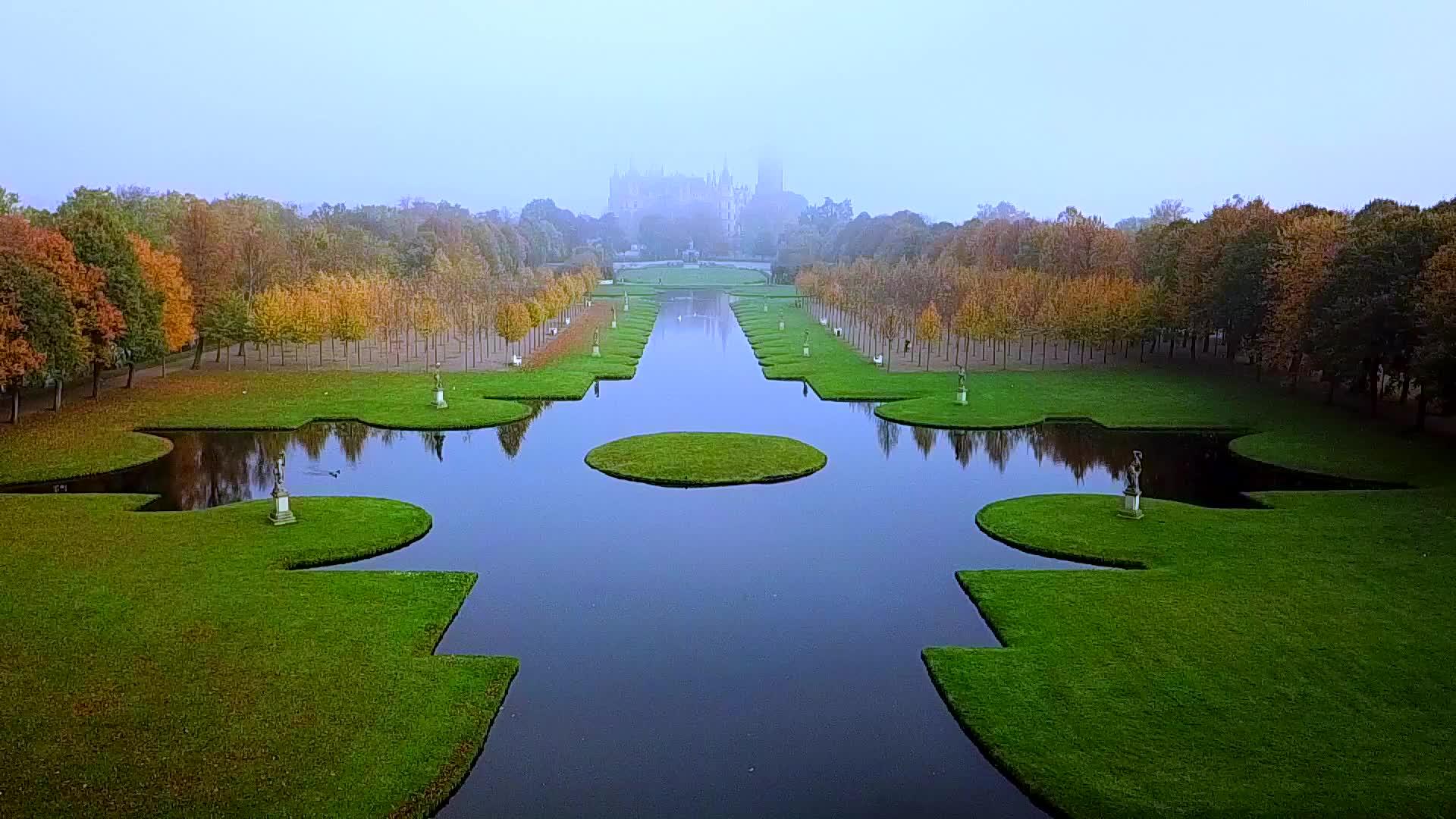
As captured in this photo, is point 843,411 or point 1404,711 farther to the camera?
point 843,411

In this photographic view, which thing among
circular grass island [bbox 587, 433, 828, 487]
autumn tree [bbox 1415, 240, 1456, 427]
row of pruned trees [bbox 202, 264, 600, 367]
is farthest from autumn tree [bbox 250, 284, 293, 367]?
autumn tree [bbox 1415, 240, 1456, 427]

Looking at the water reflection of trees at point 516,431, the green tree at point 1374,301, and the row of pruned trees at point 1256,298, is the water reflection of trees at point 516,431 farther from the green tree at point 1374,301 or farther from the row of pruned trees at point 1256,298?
the green tree at point 1374,301

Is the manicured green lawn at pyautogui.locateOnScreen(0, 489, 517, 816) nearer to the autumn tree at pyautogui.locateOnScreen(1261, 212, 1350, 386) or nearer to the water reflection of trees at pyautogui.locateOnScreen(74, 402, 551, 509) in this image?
the water reflection of trees at pyautogui.locateOnScreen(74, 402, 551, 509)

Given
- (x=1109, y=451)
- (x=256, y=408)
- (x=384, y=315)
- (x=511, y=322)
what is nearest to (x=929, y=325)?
(x=1109, y=451)

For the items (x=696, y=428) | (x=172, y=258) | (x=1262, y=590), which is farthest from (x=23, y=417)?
(x=1262, y=590)

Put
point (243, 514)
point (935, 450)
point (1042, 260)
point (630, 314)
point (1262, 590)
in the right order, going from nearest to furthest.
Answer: point (1262, 590)
point (243, 514)
point (935, 450)
point (1042, 260)
point (630, 314)

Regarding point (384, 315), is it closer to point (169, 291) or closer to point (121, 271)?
point (169, 291)

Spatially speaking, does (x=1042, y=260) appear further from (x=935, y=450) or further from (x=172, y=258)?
(x=172, y=258)
